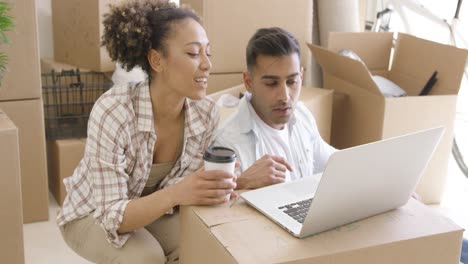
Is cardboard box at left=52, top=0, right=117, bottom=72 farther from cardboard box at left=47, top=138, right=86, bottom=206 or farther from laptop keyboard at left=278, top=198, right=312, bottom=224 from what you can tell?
laptop keyboard at left=278, top=198, right=312, bottom=224

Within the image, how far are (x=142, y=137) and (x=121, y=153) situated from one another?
0.09 metres

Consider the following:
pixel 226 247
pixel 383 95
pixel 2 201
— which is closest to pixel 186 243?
pixel 226 247

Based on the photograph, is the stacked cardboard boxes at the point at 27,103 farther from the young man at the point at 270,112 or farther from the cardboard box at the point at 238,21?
the young man at the point at 270,112

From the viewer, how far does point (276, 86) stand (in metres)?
1.71

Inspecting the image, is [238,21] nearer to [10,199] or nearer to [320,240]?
[10,199]

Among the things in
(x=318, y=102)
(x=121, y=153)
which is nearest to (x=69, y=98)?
(x=318, y=102)

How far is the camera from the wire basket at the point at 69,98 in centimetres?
286

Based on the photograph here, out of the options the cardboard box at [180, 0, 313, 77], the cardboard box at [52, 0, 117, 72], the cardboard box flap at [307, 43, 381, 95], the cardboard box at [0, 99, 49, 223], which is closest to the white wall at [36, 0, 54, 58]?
the cardboard box at [52, 0, 117, 72]

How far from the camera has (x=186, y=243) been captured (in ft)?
4.07

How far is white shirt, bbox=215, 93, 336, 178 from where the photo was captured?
1.66m

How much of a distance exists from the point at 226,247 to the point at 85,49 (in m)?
2.17

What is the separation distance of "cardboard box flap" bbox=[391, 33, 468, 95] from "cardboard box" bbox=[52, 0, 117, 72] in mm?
1370

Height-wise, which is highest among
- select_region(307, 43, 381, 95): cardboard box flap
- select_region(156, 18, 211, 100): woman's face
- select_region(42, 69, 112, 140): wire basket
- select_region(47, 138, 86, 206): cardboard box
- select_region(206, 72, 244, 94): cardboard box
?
select_region(156, 18, 211, 100): woman's face

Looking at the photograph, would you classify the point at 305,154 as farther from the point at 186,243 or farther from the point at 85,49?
the point at 85,49
